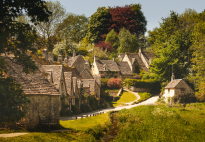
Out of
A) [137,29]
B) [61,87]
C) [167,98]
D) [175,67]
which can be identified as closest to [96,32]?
[137,29]

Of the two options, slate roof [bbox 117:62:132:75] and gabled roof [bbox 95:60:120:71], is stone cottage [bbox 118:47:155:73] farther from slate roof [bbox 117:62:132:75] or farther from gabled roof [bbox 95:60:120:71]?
gabled roof [bbox 95:60:120:71]

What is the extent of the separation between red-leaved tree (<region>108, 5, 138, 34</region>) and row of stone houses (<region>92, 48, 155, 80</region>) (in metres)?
16.3

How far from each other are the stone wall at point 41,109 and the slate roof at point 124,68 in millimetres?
48738

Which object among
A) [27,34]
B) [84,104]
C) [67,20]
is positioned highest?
[67,20]

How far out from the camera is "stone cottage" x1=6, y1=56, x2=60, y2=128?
2284 cm

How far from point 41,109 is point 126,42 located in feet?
213

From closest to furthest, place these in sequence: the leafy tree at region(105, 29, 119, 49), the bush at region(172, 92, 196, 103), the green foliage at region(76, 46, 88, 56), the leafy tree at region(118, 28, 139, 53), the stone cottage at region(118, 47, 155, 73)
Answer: the bush at region(172, 92, 196, 103), the stone cottage at region(118, 47, 155, 73), the green foliage at region(76, 46, 88, 56), the leafy tree at region(118, 28, 139, 53), the leafy tree at region(105, 29, 119, 49)

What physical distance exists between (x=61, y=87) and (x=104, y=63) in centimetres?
3924

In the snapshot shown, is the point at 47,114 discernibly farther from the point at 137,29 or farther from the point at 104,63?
the point at 137,29

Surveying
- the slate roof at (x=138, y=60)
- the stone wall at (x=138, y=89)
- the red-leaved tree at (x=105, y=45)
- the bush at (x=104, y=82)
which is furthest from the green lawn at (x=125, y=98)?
the red-leaved tree at (x=105, y=45)

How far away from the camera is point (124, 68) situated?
2940 inches

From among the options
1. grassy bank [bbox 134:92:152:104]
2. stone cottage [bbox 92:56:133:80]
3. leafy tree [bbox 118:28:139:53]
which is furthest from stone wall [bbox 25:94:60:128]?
leafy tree [bbox 118:28:139:53]

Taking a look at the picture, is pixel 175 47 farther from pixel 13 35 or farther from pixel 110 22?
pixel 13 35

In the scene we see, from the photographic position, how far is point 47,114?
24.7 meters
